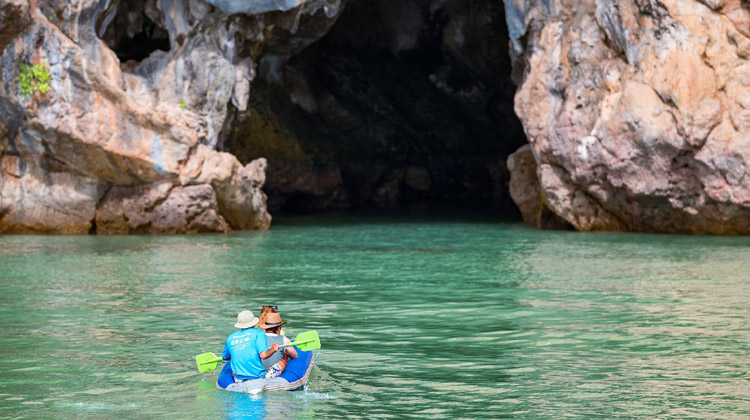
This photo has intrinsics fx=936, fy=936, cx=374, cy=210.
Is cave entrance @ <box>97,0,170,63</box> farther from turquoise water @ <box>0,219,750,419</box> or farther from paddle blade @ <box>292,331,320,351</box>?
paddle blade @ <box>292,331,320,351</box>

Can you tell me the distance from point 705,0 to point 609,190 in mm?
5317

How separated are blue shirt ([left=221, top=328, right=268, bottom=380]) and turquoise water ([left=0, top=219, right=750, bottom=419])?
0.74 ft

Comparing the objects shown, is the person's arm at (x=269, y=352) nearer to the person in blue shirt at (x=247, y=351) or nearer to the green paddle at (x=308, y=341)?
the person in blue shirt at (x=247, y=351)

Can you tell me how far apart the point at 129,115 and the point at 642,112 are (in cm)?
1302

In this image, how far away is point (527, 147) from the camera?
2953 cm

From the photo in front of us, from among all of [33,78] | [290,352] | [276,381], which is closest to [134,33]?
[33,78]

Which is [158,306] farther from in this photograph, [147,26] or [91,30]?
[147,26]

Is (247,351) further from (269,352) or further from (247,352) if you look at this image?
(269,352)

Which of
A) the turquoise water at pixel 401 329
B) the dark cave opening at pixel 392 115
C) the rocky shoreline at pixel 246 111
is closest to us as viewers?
the turquoise water at pixel 401 329

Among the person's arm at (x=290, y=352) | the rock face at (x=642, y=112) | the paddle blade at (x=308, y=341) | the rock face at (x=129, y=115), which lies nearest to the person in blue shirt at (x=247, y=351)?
the person's arm at (x=290, y=352)

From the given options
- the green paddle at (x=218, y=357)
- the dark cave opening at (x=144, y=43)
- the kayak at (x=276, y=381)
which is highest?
the dark cave opening at (x=144, y=43)

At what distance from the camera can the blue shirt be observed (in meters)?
7.93

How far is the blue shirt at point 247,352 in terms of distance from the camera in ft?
26.0

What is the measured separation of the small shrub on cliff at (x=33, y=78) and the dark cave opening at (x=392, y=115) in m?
13.3
